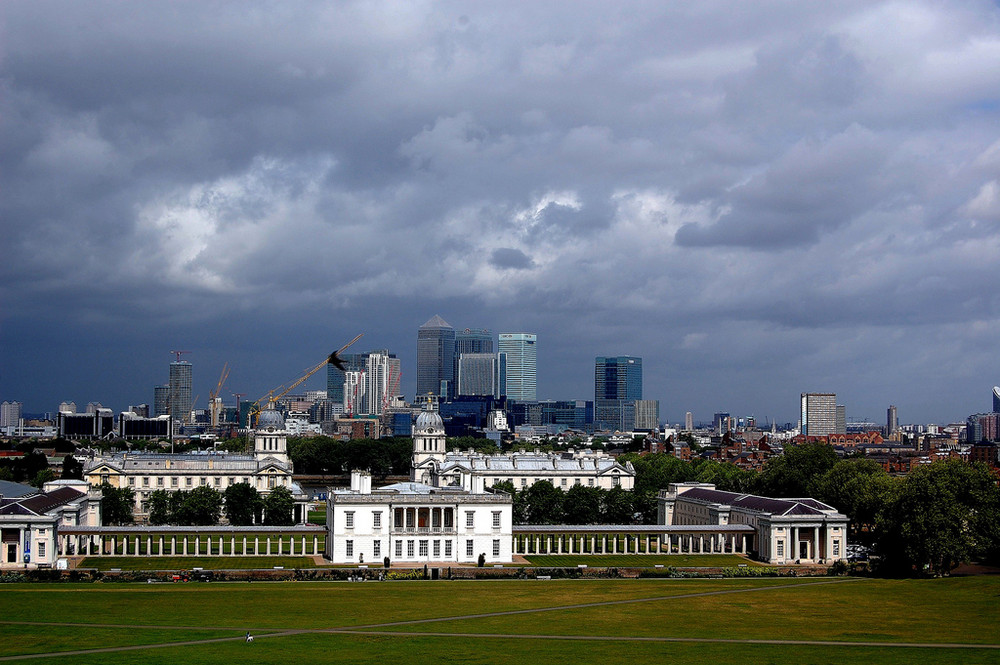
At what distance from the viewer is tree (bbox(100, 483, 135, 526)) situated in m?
133

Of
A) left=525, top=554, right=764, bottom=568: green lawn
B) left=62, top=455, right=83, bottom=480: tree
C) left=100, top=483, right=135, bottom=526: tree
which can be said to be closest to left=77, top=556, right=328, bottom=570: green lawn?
left=525, top=554, right=764, bottom=568: green lawn

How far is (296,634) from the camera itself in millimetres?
65188

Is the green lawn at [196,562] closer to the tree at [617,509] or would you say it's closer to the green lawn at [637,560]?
the green lawn at [637,560]

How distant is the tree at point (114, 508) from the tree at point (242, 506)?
12.3 meters

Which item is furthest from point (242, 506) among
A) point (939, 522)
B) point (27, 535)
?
point (939, 522)

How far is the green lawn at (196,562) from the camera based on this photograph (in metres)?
103

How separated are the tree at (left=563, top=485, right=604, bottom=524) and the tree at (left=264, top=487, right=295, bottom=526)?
32.2 m

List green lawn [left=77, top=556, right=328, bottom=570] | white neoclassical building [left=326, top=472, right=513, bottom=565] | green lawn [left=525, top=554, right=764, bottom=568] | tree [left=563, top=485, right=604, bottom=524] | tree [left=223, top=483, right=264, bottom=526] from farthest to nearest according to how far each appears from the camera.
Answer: tree [left=563, top=485, right=604, bottom=524]
tree [left=223, top=483, right=264, bottom=526]
white neoclassical building [left=326, top=472, right=513, bottom=565]
green lawn [left=525, top=554, right=764, bottom=568]
green lawn [left=77, top=556, right=328, bottom=570]

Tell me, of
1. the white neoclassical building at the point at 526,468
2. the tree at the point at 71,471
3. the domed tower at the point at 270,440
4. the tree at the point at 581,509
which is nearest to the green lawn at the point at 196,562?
the tree at the point at 581,509

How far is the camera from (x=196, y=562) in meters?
107

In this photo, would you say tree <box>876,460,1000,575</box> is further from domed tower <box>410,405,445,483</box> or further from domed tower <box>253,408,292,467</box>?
domed tower <box>253,408,292,467</box>

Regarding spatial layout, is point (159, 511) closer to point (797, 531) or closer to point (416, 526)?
point (416, 526)

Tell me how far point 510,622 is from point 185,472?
105 metres

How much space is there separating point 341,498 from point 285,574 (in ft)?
40.1
